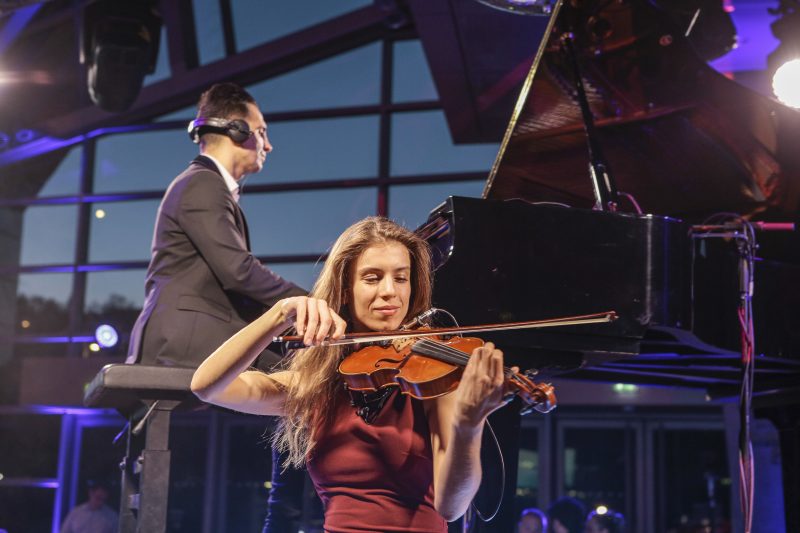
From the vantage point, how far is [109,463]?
39.1 ft

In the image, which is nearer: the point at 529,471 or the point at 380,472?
the point at 380,472

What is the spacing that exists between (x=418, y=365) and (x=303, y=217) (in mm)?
9753

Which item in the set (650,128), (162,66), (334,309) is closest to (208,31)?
(162,66)

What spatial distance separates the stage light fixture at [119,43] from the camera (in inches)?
345

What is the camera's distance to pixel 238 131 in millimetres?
3766

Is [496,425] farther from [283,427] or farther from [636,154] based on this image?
[636,154]

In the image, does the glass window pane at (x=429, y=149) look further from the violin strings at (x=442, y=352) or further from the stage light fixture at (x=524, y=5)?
the violin strings at (x=442, y=352)

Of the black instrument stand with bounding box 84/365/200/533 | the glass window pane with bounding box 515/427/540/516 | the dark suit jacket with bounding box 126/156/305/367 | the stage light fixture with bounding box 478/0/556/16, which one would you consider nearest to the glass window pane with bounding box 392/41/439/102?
the glass window pane with bounding box 515/427/540/516

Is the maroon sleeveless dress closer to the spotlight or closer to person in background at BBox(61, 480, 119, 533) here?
person in background at BBox(61, 480, 119, 533)

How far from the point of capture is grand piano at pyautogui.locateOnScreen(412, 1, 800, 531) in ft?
11.0

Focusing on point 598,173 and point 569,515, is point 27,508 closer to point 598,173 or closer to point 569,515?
point 569,515

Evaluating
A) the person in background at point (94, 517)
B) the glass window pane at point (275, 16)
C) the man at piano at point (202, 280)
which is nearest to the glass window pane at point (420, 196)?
the glass window pane at point (275, 16)

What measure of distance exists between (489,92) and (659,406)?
12.9 feet

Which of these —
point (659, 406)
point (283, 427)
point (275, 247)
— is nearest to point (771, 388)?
point (283, 427)
